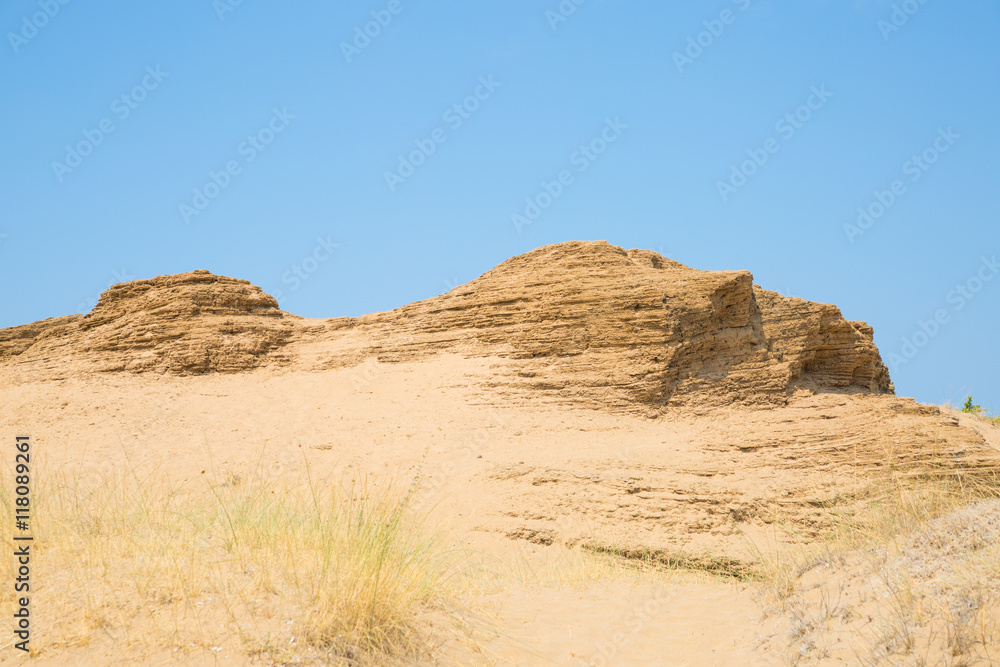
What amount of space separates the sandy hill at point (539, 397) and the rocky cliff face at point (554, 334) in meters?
0.06

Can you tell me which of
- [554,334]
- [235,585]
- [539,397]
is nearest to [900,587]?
[235,585]

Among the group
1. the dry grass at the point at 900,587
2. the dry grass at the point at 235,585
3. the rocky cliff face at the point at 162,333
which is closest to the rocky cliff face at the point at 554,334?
the rocky cliff face at the point at 162,333

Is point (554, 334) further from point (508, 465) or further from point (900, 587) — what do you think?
point (900, 587)

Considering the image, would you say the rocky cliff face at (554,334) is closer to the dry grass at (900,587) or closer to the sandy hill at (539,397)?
the sandy hill at (539,397)

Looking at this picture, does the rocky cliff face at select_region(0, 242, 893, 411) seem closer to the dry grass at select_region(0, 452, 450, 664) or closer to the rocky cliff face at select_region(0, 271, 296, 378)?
the rocky cliff face at select_region(0, 271, 296, 378)

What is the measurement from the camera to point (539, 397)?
52.4 feet

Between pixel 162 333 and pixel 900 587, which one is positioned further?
pixel 162 333

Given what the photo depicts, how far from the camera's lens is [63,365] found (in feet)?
66.7

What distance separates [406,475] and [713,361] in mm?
7625

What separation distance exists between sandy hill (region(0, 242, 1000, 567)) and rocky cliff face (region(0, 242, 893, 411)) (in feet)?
0.18

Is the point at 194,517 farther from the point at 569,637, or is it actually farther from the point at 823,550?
the point at 823,550

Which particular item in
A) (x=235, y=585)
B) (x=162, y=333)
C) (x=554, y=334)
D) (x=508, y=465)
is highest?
(x=162, y=333)

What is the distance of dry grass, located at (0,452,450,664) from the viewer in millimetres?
4355

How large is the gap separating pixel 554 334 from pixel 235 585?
12628mm
